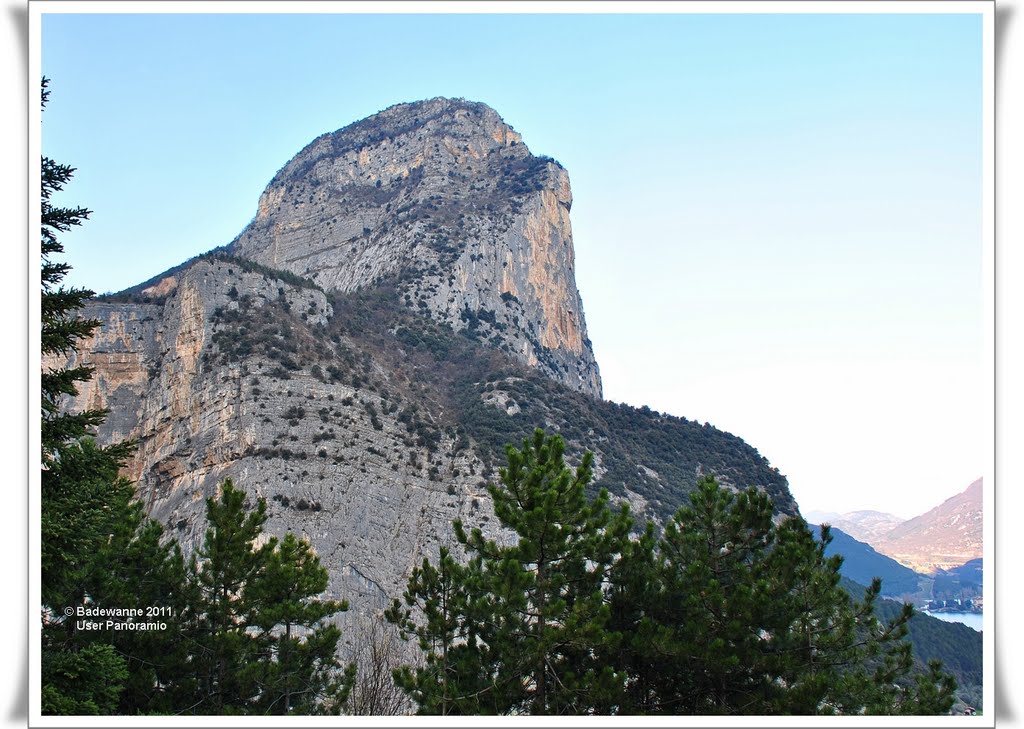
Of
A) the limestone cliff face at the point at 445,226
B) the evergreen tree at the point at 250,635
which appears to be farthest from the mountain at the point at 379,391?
the evergreen tree at the point at 250,635

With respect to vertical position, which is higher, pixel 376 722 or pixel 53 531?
pixel 53 531

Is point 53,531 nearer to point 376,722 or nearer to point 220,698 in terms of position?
point 376,722

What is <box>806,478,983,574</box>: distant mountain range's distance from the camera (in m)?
11.2

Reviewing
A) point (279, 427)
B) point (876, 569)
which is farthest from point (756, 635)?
point (876, 569)

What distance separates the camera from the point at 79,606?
44.2 feet

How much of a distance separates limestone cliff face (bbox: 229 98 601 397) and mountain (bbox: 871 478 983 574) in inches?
1494

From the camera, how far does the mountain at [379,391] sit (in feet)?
121

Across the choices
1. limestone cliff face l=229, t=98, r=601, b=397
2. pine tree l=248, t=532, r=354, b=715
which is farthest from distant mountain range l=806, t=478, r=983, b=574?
limestone cliff face l=229, t=98, r=601, b=397

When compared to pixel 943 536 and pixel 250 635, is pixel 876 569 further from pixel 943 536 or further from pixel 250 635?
pixel 250 635

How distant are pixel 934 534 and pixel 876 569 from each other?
25.1m

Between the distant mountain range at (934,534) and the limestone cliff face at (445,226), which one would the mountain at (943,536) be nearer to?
the distant mountain range at (934,534)

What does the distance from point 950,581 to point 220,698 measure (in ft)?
63.4

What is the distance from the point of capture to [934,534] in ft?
66.3
